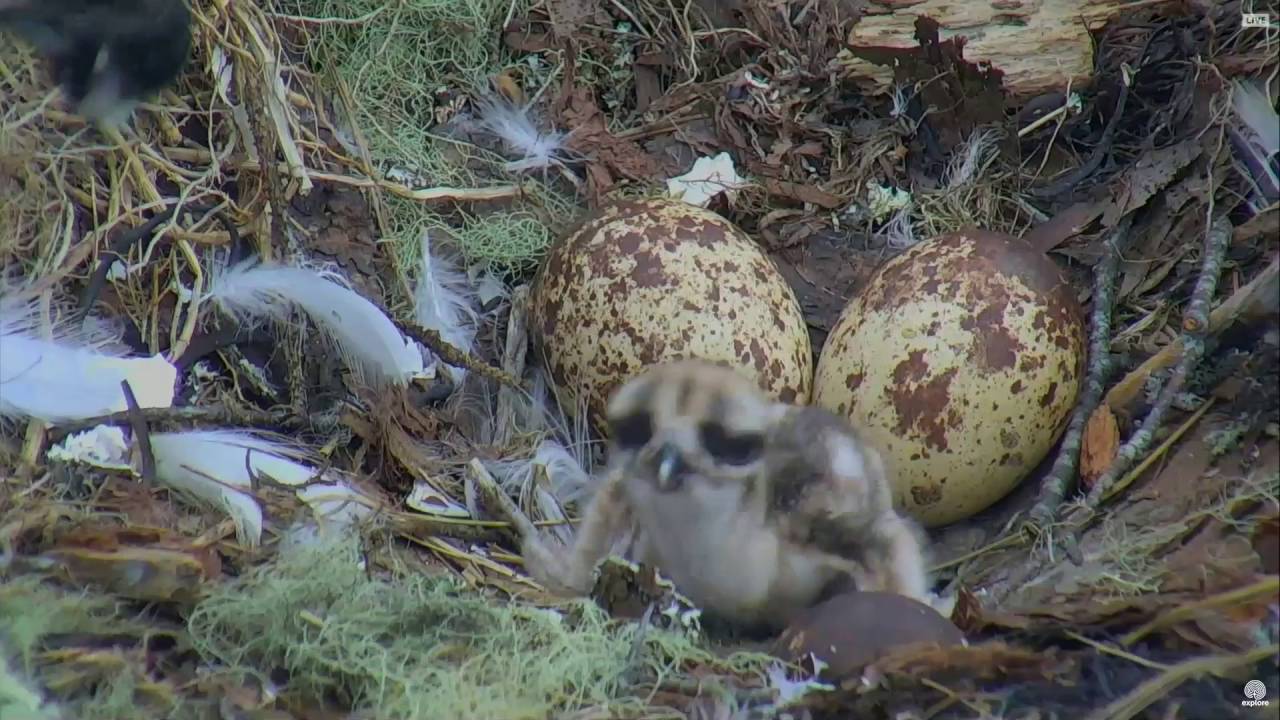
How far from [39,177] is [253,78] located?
0.58m

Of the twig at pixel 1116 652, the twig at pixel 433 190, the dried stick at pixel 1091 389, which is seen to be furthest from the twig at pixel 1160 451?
the twig at pixel 433 190

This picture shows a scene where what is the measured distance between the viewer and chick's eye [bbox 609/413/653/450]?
2.79m

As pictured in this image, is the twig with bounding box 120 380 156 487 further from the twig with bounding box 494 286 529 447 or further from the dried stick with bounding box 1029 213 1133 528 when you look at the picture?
the dried stick with bounding box 1029 213 1133 528

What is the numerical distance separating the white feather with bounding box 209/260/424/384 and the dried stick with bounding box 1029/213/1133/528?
1.56 metres

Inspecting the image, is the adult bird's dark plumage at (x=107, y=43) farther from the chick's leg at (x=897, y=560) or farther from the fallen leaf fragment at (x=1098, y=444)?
the fallen leaf fragment at (x=1098, y=444)

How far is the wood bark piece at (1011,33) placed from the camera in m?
3.63

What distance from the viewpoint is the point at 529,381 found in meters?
3.49

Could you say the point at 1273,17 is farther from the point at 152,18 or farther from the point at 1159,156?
the point at 152,18

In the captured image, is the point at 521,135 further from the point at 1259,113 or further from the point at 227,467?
the point at 1259,113

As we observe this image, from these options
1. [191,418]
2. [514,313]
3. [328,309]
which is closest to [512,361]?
[514,313]

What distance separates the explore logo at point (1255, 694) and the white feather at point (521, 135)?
2340 mm

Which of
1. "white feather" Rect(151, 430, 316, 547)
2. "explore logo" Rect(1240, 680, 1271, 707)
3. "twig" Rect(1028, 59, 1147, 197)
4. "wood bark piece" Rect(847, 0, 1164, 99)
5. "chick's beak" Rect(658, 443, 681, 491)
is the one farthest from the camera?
"wood bark piece" Rect(847, 0, 1164, 99)

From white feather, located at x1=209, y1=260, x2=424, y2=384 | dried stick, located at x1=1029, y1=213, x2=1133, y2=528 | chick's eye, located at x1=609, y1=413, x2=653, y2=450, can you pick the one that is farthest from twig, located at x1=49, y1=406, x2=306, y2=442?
dried stick, located at x1=1029, y1=213, x2=1133, y2=528

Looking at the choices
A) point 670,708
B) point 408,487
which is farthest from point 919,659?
point 408,487
